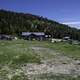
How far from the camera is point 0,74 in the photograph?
67.5ft

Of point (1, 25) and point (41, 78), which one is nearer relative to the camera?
point (41, 78)

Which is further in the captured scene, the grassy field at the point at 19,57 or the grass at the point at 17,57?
the grass at the point at 17,57

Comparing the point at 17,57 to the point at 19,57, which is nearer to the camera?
the point at 17,57

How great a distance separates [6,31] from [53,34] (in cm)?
3346

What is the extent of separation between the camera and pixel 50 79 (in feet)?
61.7

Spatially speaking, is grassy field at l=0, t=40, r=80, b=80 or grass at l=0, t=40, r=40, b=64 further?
grass at l=0, t=40, r=40, b=64

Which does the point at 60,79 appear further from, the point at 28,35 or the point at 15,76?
the point at 28,35

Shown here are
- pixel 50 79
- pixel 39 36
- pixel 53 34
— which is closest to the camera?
pixel 50 79

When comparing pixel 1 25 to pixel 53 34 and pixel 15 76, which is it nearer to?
pixel 53 34

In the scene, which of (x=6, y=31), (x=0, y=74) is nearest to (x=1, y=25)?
(x=6, y=31)

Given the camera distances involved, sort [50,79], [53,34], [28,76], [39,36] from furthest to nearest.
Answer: [53,34], [39,36], [28,76], [50,79]

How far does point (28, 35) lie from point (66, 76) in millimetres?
150934

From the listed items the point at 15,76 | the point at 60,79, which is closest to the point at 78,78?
the point at 60,79

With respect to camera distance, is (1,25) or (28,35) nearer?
(28,35)
